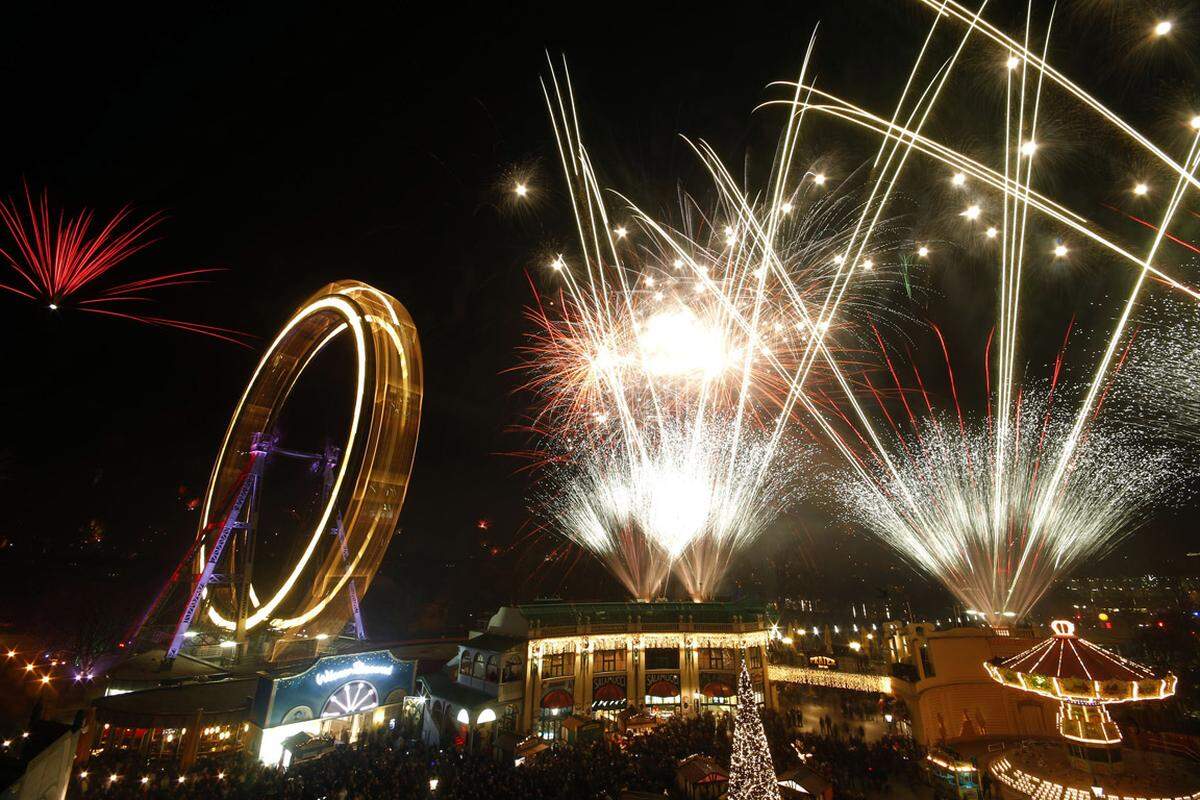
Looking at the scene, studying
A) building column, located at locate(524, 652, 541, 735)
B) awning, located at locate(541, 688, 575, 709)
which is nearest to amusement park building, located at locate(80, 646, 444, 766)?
building column, located at locate(524, 652, 541, 735)

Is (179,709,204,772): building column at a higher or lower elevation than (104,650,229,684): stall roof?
lower

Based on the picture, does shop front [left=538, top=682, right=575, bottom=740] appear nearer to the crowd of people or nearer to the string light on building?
the crowd of people

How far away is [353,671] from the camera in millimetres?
19781

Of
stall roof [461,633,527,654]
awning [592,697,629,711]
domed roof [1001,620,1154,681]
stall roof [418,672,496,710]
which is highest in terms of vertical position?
domed roof [1001,620,1154,681]

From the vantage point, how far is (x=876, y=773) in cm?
1677

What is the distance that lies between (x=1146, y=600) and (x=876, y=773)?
11517 centimetres

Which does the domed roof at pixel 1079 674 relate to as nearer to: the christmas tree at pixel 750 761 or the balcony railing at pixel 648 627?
the christmas tree at pixel 750 761

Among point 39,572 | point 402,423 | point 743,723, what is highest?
point 402,423

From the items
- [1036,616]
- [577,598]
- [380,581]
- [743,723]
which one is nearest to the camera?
[743,723]

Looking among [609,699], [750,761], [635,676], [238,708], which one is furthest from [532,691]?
[750,761]

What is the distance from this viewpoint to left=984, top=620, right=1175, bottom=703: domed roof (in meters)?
13.9

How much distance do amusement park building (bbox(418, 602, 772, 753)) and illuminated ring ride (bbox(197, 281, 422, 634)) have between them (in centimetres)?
650

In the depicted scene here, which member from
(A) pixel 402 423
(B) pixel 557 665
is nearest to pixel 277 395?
(A) pixel 402 423

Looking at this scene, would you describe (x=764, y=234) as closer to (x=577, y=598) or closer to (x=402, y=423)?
(x=402, y=423)
